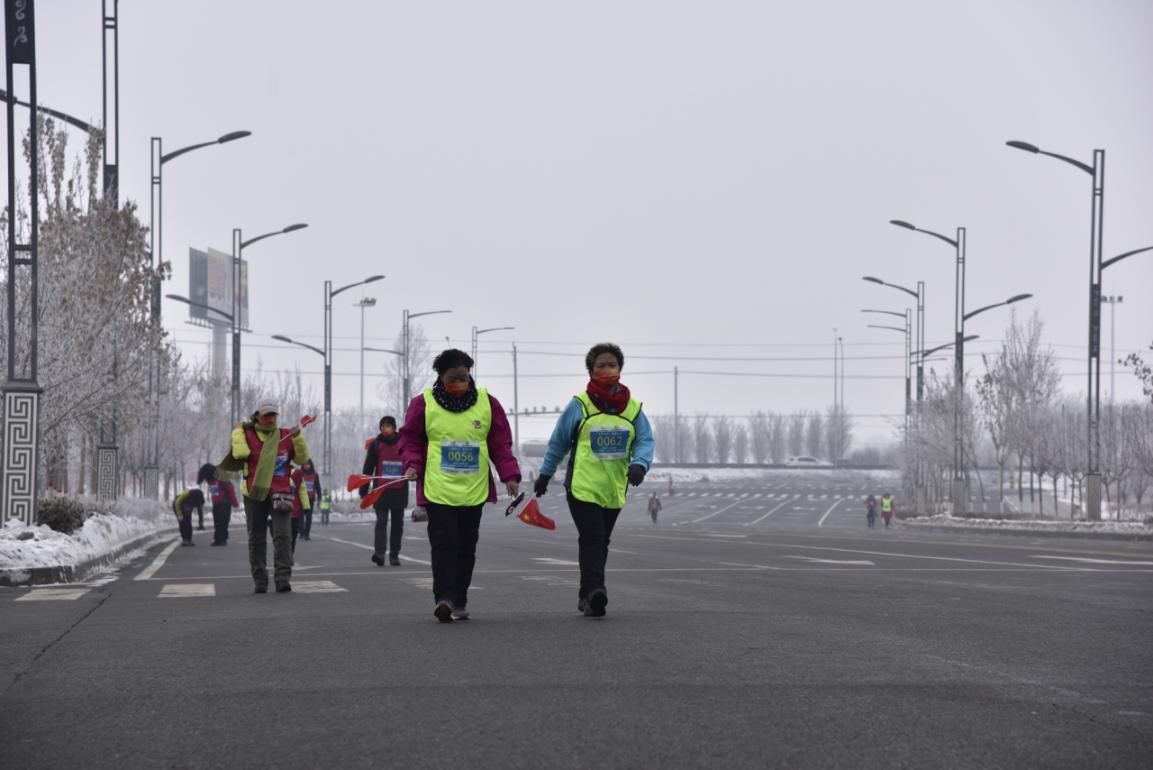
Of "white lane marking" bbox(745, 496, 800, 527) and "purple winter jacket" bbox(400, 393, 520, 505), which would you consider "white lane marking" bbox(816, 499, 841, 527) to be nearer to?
"white lane marking" bbox(745, 496, 800, 527)

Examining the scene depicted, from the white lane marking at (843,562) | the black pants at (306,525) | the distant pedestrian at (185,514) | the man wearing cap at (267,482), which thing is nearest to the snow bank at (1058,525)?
the white lane marking at (843,562)

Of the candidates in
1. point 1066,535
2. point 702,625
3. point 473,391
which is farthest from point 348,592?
point 1066,535

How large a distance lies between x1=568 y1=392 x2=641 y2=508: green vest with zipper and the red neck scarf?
1.3 inches

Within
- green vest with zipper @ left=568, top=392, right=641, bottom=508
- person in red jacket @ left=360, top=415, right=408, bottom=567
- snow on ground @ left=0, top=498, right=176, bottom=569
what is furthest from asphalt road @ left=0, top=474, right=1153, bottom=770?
person in red jacket @ left=360, top=415, right=408, bottom=567

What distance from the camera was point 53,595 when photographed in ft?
51.7

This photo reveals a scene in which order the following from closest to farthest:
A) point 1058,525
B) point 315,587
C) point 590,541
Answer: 1. point 590,541
2. point 315,587
3. point 1058,525

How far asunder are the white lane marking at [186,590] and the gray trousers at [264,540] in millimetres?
491

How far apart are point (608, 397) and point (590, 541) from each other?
3.36 feet

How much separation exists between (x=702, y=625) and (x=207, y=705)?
4.21 meters

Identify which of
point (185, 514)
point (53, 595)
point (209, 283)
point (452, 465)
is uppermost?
point (209, 283)

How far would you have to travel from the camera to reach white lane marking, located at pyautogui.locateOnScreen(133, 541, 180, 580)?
63.7ft

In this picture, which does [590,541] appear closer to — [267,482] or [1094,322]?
[267,482]

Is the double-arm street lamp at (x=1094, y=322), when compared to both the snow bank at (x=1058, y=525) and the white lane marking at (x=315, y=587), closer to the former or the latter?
the snow bank at (x=1058, y=525)

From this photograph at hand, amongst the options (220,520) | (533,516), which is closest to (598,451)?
(533,516)
